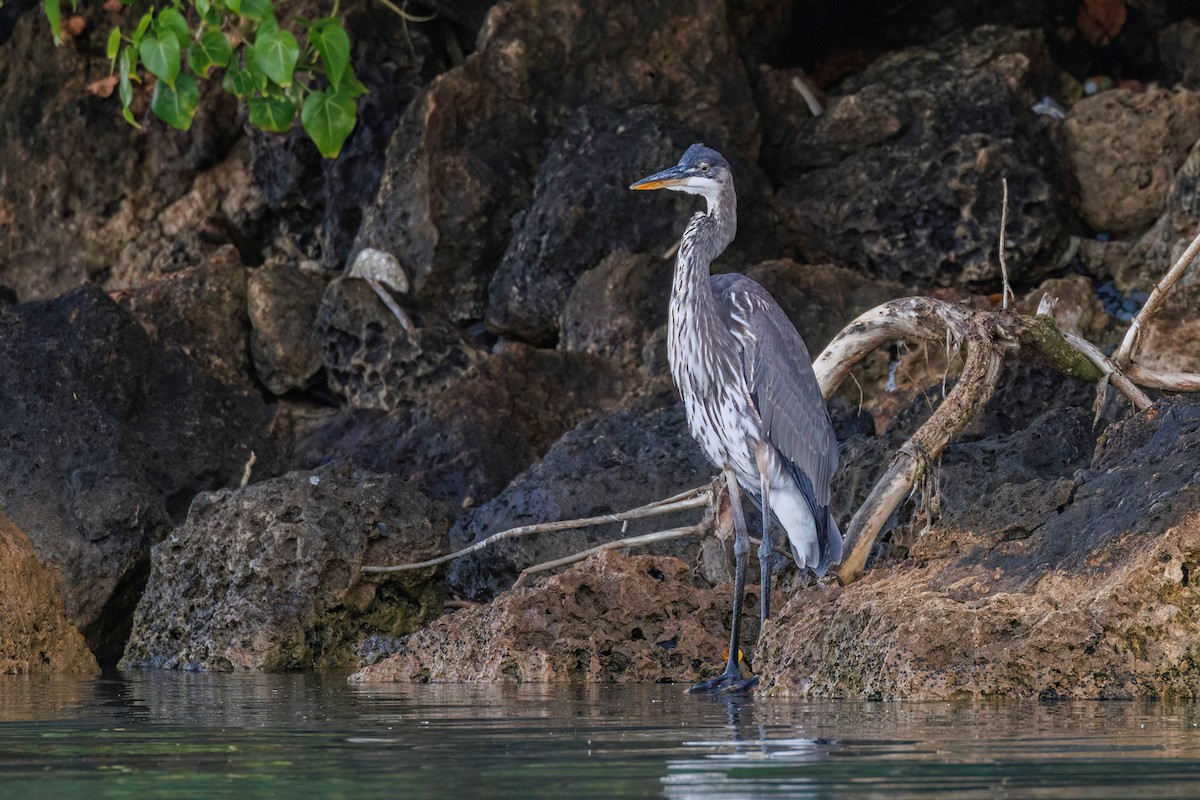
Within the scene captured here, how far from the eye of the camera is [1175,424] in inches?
244

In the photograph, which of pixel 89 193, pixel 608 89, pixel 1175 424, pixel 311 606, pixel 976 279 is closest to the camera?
pixel 1175 424

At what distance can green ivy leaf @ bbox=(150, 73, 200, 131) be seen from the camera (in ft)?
35.1

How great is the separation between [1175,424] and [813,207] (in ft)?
24.4

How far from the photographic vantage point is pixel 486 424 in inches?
425

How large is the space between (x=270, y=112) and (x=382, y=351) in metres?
2.14

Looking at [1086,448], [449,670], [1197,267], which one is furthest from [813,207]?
[449,670]

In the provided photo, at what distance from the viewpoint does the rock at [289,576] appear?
8594 millimetres

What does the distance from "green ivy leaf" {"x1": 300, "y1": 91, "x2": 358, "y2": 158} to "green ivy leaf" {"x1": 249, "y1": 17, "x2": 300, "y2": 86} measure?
2.66 ft

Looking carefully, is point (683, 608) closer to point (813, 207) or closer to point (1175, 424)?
point (1175, 424)

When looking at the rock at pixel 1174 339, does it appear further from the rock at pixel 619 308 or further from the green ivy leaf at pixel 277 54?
the green ivy leaf at pixel 277 54

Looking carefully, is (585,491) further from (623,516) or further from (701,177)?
(701,177)

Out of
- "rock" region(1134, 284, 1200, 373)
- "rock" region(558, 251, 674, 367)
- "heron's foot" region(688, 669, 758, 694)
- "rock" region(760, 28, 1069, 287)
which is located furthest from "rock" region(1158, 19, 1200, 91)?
"heron's foot" region(688, 669, 758, 694)

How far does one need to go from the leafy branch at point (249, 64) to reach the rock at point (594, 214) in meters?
2.23

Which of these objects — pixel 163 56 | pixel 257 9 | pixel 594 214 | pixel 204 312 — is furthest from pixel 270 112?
pixel 204 312
